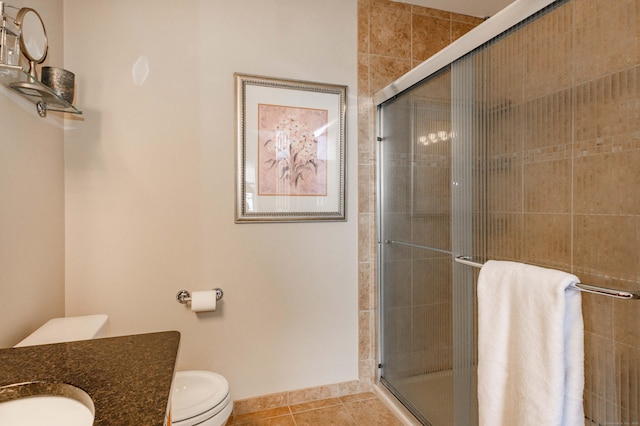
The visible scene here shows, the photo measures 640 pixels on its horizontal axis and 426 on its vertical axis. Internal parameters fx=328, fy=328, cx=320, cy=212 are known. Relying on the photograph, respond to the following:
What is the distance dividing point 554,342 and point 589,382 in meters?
0.17

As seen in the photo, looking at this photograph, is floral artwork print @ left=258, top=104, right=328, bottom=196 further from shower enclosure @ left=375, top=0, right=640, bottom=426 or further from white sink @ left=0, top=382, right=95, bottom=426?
white sink @ left=0, top=382, right=95, bottom=426

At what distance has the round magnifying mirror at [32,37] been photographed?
1196 millimetres

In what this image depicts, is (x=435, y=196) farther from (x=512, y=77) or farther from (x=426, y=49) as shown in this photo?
(x=426, y=49)

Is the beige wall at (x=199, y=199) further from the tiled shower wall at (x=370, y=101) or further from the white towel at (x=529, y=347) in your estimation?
the white towel at (x=529, y=347)

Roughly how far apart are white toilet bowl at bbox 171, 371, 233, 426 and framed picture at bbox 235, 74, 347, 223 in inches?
31.7

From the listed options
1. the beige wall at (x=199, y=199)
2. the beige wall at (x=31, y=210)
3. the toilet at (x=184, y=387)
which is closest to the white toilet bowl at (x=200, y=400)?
the toilet at (x=184, y=387)

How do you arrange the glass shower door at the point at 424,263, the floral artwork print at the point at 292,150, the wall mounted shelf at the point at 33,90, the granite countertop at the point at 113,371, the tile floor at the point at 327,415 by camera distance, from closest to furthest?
the granite countertop at the point at 113,371, the wall mounted shelf at the point at 33,90, the glass shower door at the point at 424,263, the tile floor at the point at 327,415, the floral artwork print at the point at 292,150

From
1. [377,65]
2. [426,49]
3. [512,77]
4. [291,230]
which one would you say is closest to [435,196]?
[512,77]

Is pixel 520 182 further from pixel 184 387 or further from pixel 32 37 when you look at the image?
pixel 32 37

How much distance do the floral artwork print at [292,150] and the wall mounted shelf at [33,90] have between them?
2.86 feet

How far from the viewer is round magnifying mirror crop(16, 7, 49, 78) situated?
3.92ft

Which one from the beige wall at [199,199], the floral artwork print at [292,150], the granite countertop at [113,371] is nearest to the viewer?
the granite countertop at [113,371]

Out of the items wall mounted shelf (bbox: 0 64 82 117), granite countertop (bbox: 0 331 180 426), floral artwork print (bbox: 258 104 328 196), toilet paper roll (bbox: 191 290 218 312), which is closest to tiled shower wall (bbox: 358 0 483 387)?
floral artwork print (bbox: 258 104 328 196)

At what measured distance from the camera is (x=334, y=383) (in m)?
1.99
